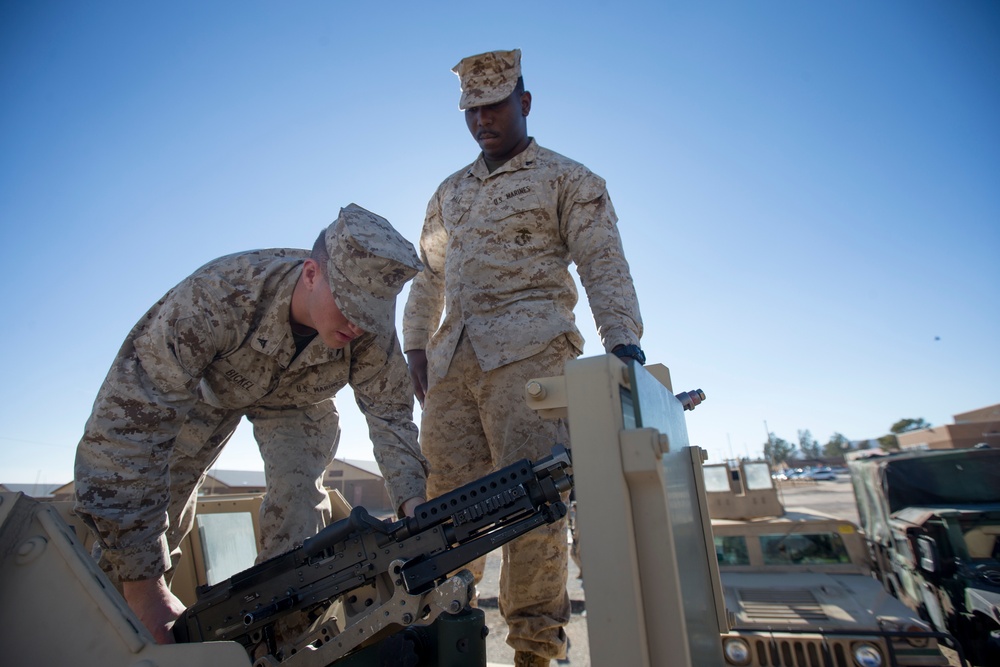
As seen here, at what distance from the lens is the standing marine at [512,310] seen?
82.3 inches

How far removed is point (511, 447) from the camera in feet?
6.99

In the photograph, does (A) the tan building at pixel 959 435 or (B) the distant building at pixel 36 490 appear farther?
(A) the tan building at pixel 959 435

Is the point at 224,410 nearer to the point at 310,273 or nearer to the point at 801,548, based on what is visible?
the point at 310,273

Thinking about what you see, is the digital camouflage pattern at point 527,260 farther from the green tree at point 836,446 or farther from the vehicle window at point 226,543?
the green tree at point 836,446

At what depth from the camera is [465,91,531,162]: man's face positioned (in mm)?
2570

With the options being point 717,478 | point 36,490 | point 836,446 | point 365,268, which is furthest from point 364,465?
point 836,446

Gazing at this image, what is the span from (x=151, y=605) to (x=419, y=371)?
131 centimetres

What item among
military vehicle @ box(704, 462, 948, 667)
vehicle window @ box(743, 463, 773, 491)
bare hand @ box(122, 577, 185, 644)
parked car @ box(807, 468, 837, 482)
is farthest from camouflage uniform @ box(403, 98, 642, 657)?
Result: parked car @ box(807, 468, 837, 482)

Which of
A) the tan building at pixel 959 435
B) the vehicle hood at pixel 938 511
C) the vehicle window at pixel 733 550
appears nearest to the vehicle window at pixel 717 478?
the vehicle window at pixel 733 550

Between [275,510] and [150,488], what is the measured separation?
59 centimetres

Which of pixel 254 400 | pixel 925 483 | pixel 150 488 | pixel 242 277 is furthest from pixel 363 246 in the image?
pixel 925 483

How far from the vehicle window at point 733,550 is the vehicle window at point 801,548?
0.56ft

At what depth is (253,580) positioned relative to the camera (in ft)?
5.62

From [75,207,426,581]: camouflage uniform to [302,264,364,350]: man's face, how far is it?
99mm
